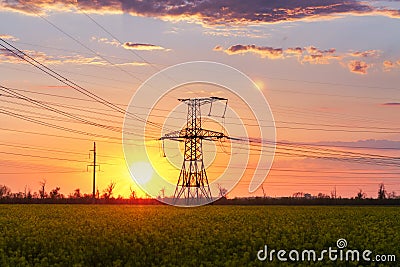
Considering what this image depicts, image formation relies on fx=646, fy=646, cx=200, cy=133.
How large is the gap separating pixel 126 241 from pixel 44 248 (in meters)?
3.93

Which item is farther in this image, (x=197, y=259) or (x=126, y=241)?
(x=126, y=241)

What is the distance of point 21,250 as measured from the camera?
31172mm

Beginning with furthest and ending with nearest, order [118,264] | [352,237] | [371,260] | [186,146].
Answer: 1. [186,146]
2. [352,237]
3. [371,260]
4. [118,264]

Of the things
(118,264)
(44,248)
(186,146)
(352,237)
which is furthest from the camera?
(186,146)

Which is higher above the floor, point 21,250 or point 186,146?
point 186,146

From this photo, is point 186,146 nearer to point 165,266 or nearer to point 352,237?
point 352,237

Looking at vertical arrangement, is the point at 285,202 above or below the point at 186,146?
below

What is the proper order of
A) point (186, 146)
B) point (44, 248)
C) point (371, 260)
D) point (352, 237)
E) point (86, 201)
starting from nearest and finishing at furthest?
point (371, 260) < point (44, 248) < point (352, 237) < point (186, 146) < point (86, 201)

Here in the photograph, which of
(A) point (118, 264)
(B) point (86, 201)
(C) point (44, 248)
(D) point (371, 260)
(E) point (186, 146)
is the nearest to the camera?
(A) point (118, 264)

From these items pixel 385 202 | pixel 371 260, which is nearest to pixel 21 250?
pixel 371 260

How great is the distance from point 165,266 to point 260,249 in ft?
21.7

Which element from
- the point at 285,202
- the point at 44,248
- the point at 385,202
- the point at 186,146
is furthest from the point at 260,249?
the point at 385,202

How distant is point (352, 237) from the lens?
35.8 metres

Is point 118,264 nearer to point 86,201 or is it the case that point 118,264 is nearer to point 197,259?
point 197,259
